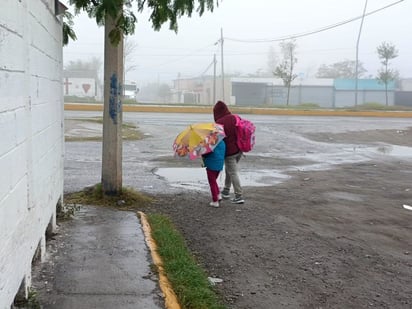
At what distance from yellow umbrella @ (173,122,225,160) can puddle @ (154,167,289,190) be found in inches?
81.5

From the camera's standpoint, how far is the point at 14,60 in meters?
3.42

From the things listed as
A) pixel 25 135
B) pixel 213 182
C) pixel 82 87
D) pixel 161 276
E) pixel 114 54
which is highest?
pixel 82 87

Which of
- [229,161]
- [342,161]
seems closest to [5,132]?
[229,161]

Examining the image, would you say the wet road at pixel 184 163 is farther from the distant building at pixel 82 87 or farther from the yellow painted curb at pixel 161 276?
the distant building at pixel 82 87

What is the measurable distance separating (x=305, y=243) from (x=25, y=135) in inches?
156

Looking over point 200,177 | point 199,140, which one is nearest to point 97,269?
point 199,140

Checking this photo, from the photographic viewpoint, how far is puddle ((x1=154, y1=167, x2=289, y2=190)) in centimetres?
1117

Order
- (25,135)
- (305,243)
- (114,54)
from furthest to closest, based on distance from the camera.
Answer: (114,54), (305,243), (25,135)

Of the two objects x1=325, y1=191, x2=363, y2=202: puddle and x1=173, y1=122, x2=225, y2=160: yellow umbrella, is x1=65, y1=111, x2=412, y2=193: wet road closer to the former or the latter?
x1=325, y1=191, x2=363, y2=202: puddle

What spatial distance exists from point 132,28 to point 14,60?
176 inches

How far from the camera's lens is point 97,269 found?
510 cm

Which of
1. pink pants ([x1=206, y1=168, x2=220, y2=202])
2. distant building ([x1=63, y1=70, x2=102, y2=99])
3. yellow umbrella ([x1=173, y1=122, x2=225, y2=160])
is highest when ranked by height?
distant building ([x1=63, y1=70, x2=102, y2=99])

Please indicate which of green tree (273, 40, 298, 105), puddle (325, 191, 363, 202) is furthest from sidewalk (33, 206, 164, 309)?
green tree (273, 40, 298, 105)

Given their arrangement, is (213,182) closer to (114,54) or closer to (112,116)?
(112,116)
